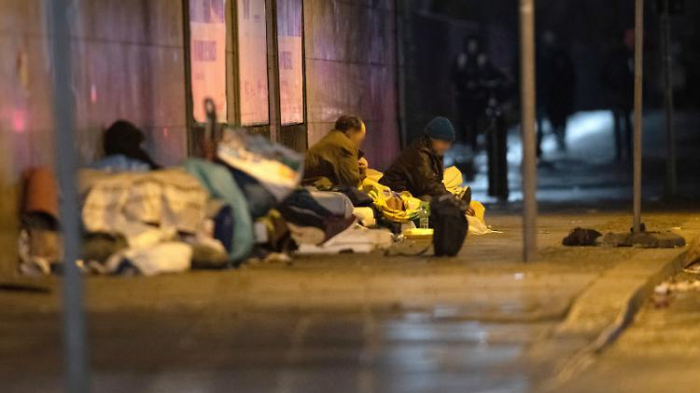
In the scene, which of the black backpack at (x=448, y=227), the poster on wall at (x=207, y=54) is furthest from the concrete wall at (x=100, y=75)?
the black backpack at (x=448, y=227)

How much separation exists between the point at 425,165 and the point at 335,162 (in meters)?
0.93

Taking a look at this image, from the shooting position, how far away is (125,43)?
13.1 meters

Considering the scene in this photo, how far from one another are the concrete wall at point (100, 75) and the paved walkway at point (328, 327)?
140cm

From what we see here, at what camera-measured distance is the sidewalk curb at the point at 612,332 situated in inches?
334

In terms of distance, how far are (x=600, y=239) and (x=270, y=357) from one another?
5.69 metres

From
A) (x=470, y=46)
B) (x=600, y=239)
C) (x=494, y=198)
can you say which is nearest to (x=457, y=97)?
(x=470, y=46)

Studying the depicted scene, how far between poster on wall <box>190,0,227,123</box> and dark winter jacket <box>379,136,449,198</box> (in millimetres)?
1826

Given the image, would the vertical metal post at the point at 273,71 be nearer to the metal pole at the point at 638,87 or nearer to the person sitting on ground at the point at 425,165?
the person sitting on ground at the point at 425,165

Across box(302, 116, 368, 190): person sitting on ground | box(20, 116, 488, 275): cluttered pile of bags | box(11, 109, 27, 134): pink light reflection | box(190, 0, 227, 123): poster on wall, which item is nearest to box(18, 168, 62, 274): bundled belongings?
box(20, 116, 488, 275): cluttered pile of bags

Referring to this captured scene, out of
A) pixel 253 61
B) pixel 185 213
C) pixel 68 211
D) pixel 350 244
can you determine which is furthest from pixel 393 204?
pixel 68 211

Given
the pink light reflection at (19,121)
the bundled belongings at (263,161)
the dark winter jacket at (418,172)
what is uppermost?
the pink light reflection at (19,121)

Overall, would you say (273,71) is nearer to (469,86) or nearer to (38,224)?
(38,224)

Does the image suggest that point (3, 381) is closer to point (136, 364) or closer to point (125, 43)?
point (136, 364)

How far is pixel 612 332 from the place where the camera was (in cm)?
967
